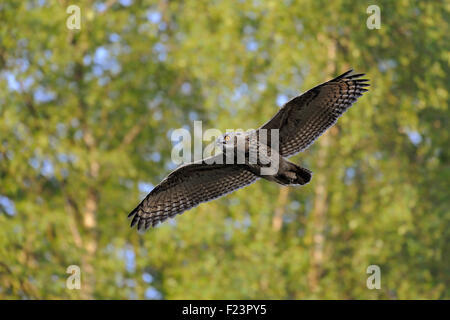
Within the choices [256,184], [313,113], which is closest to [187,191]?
[313,113]

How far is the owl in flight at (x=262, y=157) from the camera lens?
8664 millimetres

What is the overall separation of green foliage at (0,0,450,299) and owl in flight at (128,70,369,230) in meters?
2.99

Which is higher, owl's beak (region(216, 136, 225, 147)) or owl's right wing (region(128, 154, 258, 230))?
owl's beak (region(216, 136, 225, 147))

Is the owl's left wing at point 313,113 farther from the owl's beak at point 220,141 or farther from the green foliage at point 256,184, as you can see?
the green foliage at point 256,184

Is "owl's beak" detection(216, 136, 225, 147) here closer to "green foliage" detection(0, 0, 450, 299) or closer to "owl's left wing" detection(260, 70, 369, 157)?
"owl's left wing" detection(260, 70, 369, 157)

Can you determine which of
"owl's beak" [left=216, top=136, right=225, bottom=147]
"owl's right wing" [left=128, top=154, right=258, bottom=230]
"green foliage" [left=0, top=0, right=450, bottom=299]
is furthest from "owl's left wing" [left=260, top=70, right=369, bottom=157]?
"green foliage" [left=0, top=0, right=450, bottom=299]

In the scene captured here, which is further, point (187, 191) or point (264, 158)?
point (187, 191)

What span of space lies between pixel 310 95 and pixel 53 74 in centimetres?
937

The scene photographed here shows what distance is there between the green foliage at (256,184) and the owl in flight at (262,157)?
2.99 m

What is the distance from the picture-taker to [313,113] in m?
8.97

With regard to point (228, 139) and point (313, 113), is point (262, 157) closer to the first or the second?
point (228, 139)

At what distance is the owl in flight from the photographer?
8664 mm

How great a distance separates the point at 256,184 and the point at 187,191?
5262mm

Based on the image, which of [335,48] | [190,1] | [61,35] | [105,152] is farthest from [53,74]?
[335,48]
